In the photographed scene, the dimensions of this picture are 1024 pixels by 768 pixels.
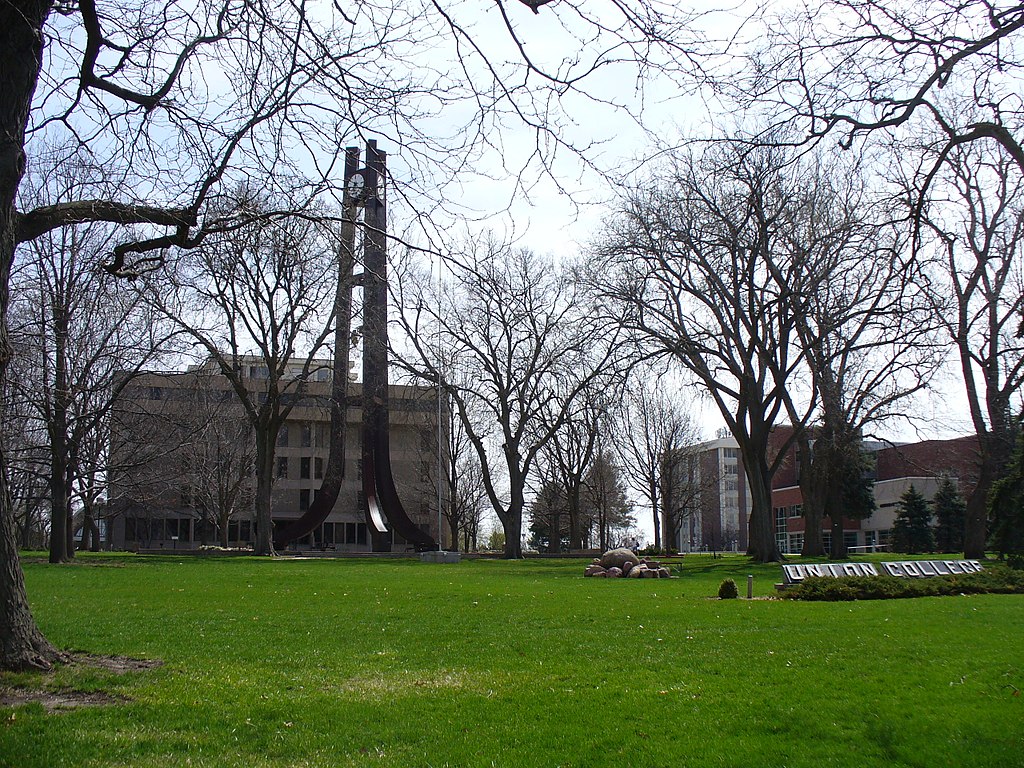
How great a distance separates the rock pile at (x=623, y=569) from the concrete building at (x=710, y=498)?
29.3 meters

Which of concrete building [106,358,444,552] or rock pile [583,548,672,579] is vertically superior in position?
concrete building [106,358,444,552]

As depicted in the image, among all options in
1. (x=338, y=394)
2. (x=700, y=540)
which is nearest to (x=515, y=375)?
(x=338, y=394)

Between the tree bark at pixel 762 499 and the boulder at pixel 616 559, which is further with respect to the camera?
the tree bark at pixel 762 499

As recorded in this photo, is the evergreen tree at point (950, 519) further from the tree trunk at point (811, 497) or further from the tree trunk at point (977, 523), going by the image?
the tree trunk at point (977, 523)

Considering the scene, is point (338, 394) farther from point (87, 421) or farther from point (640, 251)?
point (640, 251)

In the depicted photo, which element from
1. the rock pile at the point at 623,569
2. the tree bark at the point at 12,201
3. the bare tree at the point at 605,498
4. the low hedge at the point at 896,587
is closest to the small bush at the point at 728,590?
the low hedge at the point at 896,587

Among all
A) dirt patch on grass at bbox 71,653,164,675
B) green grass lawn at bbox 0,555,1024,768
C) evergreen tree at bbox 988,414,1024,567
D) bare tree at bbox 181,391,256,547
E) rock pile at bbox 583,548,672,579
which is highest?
bare tree at bbox 181,391,256,547

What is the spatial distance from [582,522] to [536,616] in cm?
5699

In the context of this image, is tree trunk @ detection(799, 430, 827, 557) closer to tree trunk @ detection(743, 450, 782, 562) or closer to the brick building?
tree trunk @ detection(743, 450, 782, 562)

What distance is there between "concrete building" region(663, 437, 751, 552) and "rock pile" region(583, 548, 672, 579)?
29300 mm

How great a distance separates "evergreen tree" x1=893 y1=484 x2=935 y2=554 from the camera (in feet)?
207

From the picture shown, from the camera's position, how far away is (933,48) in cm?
816

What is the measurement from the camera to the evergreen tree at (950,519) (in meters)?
62.2

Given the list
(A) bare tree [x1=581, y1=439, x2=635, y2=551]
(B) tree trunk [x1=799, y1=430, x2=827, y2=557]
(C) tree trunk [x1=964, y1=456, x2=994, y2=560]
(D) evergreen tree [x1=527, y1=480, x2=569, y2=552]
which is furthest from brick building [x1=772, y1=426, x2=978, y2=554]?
(C) tree trunk [x1=964, y1=456, x2=994, y2=560]
